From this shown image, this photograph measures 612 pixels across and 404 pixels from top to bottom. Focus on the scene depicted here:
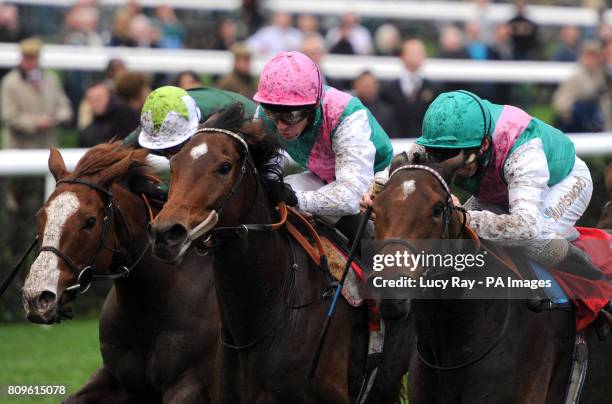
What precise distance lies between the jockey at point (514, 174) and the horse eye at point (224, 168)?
602 mm

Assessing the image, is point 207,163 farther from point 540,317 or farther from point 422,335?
point 540,317

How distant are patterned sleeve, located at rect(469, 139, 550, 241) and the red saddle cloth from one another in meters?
0.38

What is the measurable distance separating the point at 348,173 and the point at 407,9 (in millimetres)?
13849

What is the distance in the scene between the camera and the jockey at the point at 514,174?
494 centimetres

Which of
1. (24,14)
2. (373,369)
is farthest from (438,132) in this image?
(24,14)

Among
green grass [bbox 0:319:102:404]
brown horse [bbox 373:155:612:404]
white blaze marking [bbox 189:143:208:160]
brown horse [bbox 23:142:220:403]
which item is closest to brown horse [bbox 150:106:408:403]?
white blaze marking [bbox 189:143:208:160]

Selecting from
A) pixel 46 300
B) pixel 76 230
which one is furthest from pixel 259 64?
pixel 46 300

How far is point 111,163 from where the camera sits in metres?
5.77

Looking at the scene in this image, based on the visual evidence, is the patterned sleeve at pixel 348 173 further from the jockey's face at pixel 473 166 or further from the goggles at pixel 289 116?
the jockey's face at pixel 473 166

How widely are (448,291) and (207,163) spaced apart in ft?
3.45

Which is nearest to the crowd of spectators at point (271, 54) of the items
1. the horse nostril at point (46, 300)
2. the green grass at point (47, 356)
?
the green grass at point (47, 356)

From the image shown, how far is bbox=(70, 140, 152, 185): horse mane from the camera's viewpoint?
568 centimetres

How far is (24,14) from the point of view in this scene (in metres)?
16.2

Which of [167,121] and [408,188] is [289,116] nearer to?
[167,121]
